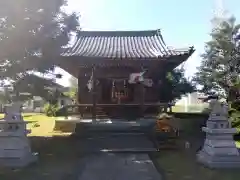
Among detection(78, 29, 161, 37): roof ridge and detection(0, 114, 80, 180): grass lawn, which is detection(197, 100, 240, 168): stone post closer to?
detection(0, 114, 80, 180): grass lawn

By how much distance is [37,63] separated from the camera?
472 inches

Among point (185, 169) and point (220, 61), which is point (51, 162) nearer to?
point (185, 169)

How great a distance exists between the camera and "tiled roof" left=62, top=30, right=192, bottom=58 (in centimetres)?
1570

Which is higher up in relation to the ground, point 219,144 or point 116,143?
point 219,144

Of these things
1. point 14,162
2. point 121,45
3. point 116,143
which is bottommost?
point 14,162

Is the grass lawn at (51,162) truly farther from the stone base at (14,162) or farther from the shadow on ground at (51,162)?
the stone base at (14,162)

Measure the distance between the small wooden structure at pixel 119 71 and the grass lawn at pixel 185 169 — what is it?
595cm

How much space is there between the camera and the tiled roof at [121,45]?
1570cm

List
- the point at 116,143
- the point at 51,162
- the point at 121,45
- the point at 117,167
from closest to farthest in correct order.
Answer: the point at 117,167 < the point at 51,162 < the point at 116,143 < the point at 121,45

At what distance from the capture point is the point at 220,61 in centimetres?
2900

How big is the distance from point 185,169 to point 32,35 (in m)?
7.04

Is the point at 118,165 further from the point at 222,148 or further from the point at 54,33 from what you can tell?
the point at 54,33

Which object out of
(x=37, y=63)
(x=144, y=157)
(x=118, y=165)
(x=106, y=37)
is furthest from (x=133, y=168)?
(x=106, y=37)

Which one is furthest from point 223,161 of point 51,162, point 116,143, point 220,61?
point 220,61
